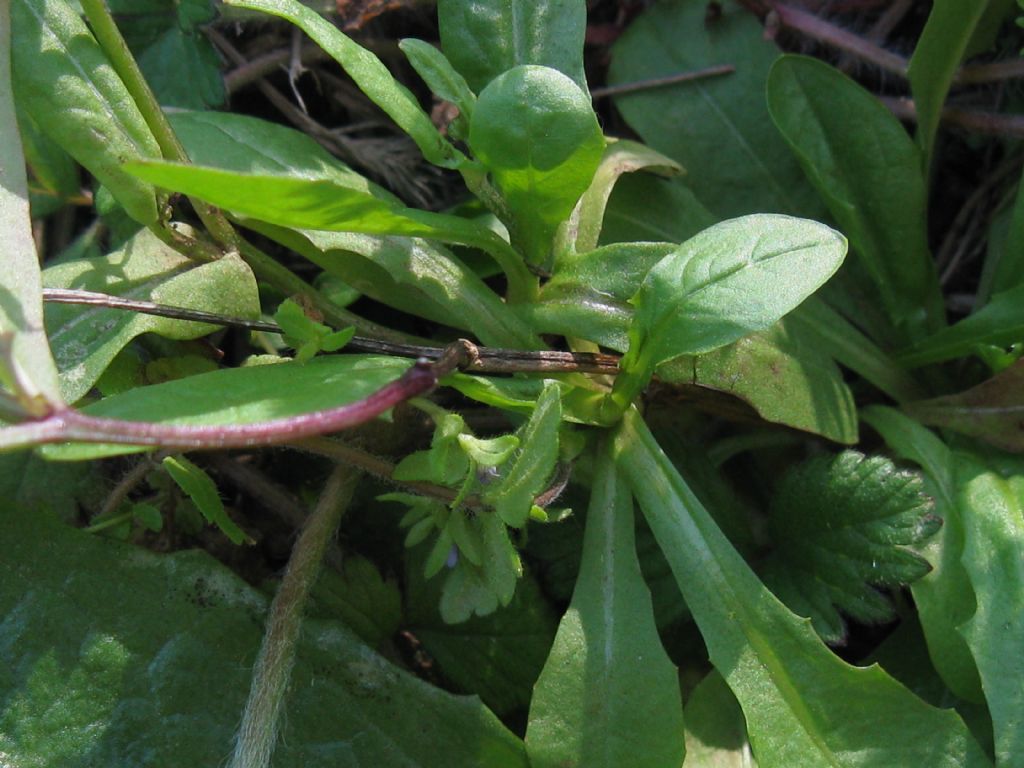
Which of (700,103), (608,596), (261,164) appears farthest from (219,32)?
(608,596)

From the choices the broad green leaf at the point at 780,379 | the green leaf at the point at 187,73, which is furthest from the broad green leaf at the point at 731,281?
the green leaf at the point at 187,73

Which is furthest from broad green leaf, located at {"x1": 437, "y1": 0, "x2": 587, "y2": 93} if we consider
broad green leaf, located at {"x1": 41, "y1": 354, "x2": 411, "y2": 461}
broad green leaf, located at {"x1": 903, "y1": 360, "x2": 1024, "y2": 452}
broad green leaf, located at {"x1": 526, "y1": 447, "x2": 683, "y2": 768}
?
broad green leaf, located at {"x1": 903, "y1": 360, "x2": 1024, "y2": 452}

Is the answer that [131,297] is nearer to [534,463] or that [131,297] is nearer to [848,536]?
[534,463]

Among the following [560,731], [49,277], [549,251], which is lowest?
[560,731]

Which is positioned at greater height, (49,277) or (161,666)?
(49,277)

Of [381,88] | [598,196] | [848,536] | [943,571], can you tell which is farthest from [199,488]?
[943,571]

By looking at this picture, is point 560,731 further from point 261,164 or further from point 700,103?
point 700,103

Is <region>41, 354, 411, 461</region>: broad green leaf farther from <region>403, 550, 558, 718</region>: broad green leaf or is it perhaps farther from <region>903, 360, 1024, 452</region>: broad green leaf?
<region>903, 360, 1024, 452</region>: broad green leaf
